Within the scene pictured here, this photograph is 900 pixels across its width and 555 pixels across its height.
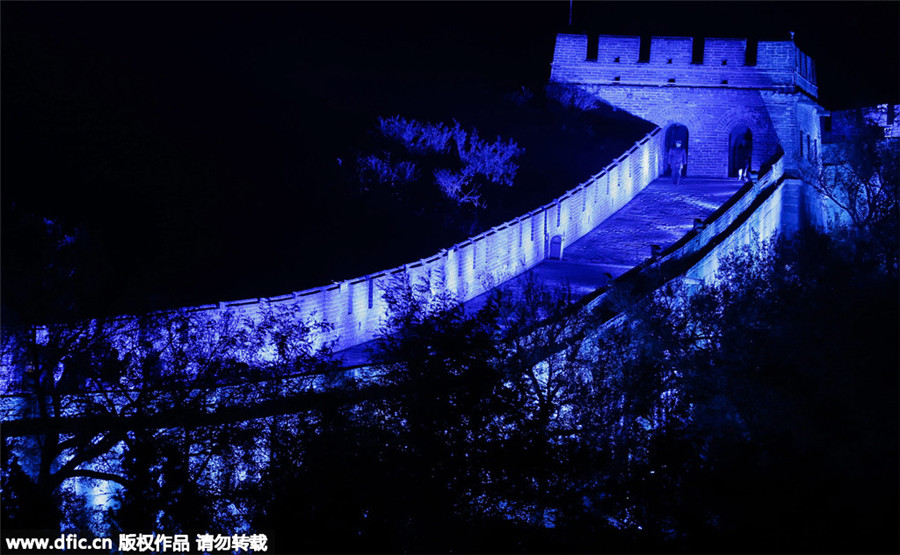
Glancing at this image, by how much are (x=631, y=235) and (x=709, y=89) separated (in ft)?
28.5

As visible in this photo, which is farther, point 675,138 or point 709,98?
point 675,138

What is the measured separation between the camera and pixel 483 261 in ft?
73.8

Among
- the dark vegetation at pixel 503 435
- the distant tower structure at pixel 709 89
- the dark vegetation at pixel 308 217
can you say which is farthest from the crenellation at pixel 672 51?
the dark vegetation at pixel 503 435

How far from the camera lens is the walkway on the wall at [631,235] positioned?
74.5ft

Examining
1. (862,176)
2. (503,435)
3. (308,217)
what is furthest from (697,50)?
(503,435)

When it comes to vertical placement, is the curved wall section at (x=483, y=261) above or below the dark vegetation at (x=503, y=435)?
above

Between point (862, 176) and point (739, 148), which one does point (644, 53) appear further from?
point (862, 176)

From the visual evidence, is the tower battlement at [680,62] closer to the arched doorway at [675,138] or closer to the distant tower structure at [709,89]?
the distant tower structure at [709,89]

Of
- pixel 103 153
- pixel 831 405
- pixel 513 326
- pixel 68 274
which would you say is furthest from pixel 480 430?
pixel 103 153

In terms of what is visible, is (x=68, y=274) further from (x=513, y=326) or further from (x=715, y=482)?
(x=715, y=482)

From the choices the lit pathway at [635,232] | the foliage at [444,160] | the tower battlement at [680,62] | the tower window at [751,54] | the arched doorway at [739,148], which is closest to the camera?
the lit pathway at [635,232]

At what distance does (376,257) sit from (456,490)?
1138 centimetres

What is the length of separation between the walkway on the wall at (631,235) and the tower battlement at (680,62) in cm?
328

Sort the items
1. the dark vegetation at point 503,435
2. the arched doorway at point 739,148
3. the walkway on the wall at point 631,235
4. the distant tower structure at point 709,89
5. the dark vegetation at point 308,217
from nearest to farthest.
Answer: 1. the dark vegetation at point 503,435
2. the dark vegetation at point 308,217
3. the walkway on the wall at point 631,235
4. the distant tower structure at point 709,89
5. the arched doorway at point 739,148
